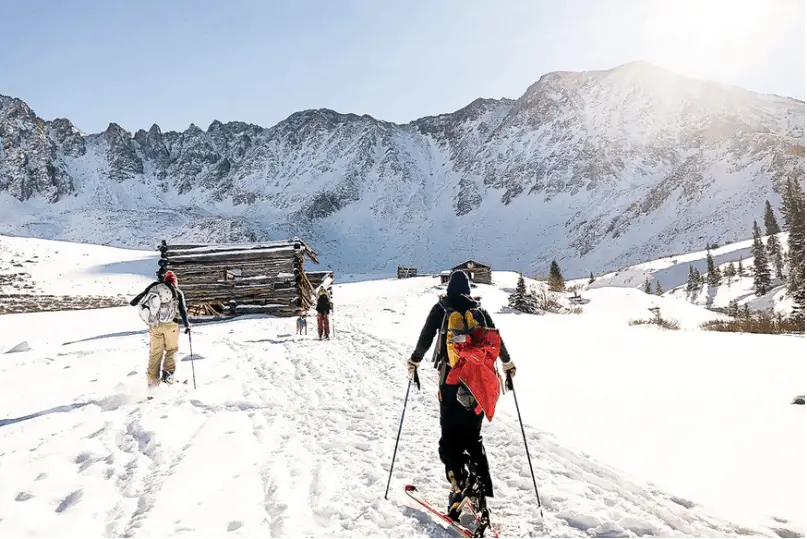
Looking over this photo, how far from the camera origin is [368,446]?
16.4 feet

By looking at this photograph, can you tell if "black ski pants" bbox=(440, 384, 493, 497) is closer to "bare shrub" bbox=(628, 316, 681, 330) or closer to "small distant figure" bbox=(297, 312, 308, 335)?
"small distant figure" bbox=(297, 312, 308, 335)

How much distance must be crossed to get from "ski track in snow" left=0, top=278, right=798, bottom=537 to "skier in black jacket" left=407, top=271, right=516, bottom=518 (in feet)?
1.24

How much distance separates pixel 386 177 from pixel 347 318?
8968cm

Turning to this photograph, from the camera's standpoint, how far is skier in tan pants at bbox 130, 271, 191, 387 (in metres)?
7.09

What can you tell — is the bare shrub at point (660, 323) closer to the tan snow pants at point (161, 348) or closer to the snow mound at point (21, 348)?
the tan snow pants at point (161, 348)

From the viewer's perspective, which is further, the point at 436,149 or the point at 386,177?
the point at 436,149

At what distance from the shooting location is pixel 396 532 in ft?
11.0

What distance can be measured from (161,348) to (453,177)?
349 feet

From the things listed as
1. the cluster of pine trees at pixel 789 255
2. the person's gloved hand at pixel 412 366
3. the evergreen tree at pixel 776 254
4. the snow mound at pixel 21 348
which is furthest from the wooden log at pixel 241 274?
the evergreen tree at pixel 776 254

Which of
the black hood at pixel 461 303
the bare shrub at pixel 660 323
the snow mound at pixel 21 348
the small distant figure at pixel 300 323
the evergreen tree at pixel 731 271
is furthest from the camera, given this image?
the evergreen tree at pixel 731 271

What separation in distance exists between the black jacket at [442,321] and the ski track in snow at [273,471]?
1314 mm

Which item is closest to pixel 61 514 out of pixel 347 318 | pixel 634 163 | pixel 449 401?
pixel 449 401

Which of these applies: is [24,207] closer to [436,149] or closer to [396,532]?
[436,149]

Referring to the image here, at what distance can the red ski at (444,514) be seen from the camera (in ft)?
10.9
